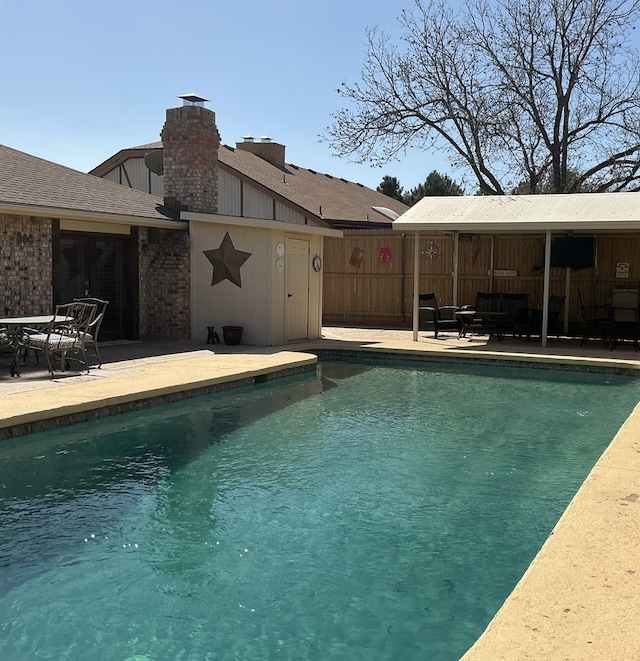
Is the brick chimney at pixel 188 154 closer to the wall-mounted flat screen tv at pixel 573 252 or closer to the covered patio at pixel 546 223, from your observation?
the covered patio at pixel 546 223

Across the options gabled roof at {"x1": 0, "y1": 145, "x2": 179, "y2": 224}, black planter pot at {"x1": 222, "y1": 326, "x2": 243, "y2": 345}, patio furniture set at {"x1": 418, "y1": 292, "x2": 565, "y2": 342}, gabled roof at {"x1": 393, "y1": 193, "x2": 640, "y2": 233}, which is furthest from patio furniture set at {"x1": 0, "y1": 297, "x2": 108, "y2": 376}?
patio furniture set at {"x1": 418, "y1": 292, "x2": 565, "y2": 342}

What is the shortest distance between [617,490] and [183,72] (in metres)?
15.1

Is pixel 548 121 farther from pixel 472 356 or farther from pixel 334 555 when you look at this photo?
pixel 334 555

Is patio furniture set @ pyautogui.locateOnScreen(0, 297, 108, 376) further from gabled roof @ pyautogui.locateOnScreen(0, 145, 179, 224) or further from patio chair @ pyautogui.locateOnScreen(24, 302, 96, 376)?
gabled roof @ pyautogui.locateOnScreen(0, 145, 179, 224)

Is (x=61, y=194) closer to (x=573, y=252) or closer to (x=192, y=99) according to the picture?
(x=192, y=99)

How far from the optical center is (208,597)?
12.3ft

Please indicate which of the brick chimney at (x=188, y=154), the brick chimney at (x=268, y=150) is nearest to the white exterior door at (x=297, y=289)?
the brick chimney at (x=188, y=154)

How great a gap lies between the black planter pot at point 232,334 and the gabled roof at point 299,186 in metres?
8.38

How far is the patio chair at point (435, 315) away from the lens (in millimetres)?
14523

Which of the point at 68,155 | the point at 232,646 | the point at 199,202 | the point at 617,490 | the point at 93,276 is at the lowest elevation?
the point at 232,646

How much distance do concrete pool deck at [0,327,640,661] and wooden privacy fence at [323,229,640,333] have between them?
185 cm

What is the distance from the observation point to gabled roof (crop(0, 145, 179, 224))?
1004cm

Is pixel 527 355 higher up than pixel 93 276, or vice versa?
pixel 93 276

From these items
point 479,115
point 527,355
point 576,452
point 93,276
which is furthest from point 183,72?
point 576,452
